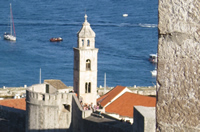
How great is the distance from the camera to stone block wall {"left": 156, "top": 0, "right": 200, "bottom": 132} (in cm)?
274

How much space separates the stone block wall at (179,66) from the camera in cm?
274

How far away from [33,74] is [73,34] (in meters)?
22.4

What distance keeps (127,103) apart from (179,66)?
906 inches

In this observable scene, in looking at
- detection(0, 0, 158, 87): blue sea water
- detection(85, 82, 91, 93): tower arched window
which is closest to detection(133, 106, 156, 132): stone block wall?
detection(85, 82, 91, 93): tower arched window

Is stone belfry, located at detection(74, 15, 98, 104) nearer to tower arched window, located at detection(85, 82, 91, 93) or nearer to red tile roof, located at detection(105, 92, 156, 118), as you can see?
tower arched window, located at detection(85, 82, 91, 93)

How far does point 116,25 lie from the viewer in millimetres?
83500

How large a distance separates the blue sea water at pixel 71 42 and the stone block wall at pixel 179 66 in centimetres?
4495

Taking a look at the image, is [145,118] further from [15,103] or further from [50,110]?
[15,103]

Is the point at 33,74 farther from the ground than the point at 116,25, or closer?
closer

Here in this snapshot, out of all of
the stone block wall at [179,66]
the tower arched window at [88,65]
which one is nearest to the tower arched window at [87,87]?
the tower arched window at [88,65]

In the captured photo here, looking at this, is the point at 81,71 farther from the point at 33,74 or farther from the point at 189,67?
the point at 33,74

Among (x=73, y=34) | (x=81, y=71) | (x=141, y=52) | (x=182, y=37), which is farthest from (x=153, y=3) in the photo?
(x=182, y=37)

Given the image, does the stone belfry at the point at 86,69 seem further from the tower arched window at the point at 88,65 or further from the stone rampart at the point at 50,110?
the stone rampart at the point at 50,110

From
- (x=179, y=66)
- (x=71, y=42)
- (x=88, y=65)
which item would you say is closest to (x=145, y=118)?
(x=179, y=66)
